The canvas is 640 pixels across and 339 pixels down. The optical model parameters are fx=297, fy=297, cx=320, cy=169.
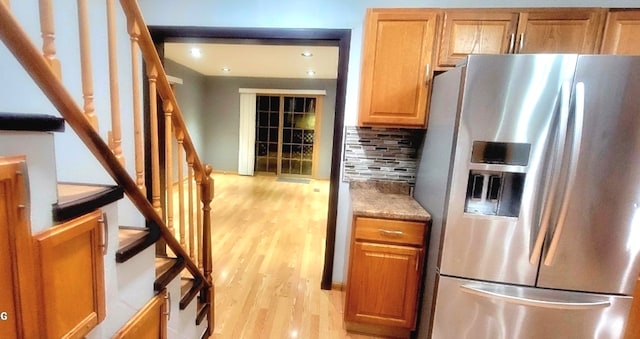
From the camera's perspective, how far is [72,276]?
75 centimetres

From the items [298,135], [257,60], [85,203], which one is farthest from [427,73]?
[298,135]

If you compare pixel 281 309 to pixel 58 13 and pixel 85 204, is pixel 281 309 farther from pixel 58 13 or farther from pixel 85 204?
pixel 58 13

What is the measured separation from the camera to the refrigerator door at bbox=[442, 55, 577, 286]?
4.35 feet

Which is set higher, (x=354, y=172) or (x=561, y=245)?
(x=354, y=172)

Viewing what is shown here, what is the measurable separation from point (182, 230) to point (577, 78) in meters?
1.98

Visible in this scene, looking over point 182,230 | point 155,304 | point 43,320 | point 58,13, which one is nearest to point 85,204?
point 43,320

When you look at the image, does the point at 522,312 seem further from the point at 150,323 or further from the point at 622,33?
the point at 150,323

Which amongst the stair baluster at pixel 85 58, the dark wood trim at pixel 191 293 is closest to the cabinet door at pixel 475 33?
the stair baluster at pixel 85 58

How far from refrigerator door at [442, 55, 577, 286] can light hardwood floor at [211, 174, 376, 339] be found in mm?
1014

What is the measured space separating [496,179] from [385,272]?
2.66 feet

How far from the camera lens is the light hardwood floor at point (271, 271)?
6.55 ft

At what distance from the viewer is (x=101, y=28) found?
1923mm

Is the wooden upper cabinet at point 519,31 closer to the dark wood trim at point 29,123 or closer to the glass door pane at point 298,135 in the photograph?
the dark wood trim at point 29,123

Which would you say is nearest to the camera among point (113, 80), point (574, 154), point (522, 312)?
point (113, 80)
